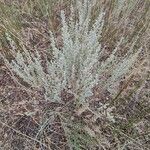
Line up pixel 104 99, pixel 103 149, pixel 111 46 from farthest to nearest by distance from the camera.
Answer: pixel 111 46 < pixel 104 99 < pixel 103 149

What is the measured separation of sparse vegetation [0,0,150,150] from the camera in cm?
154

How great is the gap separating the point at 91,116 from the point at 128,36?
0.48 metres

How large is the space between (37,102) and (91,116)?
0.77ft

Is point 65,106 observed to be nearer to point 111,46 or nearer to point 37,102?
Result: point 37,102

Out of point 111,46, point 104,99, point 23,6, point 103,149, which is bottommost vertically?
point 103,149

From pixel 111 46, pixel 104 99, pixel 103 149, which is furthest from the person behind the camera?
pixel 111 46

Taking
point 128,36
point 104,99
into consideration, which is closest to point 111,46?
point 128,36

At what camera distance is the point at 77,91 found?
63.7 inches

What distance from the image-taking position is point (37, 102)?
1.68 m

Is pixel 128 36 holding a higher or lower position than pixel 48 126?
higher

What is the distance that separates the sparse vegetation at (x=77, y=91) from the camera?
154 centimetres

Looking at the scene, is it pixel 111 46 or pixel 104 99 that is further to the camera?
pixel 111 46

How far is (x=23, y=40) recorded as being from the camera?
71.6 inches

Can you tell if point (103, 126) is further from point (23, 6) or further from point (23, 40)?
point (23, 6)
